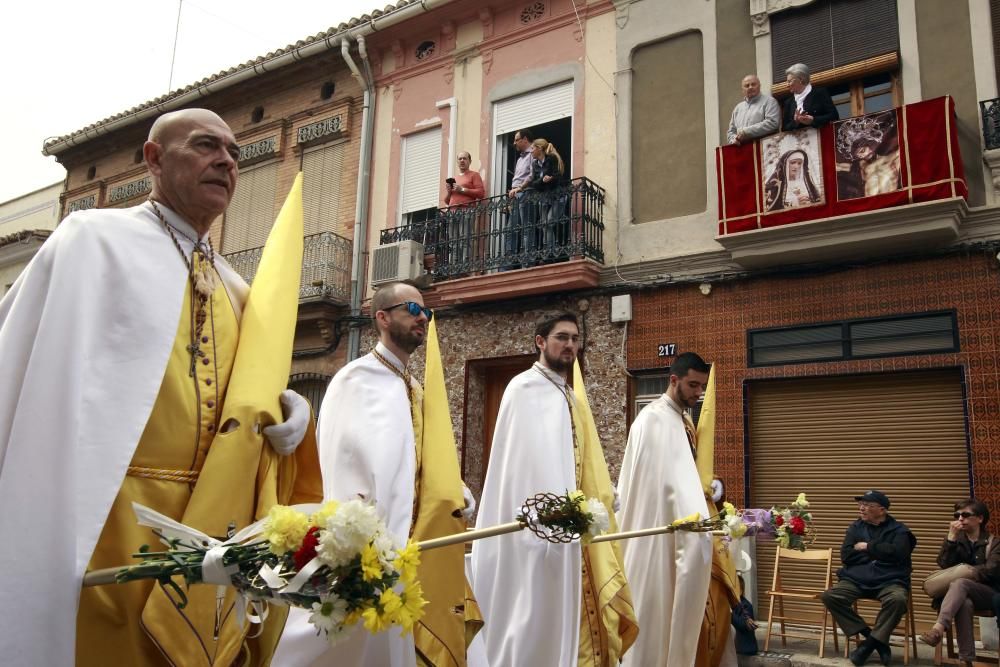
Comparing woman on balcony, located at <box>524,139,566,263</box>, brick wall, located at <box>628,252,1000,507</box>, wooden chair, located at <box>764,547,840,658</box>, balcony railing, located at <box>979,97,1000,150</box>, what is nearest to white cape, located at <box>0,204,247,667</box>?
wooden chair, located at <box>764,547,840,658</box>

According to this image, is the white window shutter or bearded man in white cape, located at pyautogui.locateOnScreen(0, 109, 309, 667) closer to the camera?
bearded man in white cape, located at pyautogui.locateOnScreen(0, 109, 309, 667)

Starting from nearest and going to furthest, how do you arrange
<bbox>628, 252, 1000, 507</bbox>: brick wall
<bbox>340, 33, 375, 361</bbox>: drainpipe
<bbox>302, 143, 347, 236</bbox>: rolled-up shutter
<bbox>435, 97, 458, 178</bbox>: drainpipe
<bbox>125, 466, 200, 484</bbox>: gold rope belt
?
<bbox>125, 466, 200, 484</bbox>: gold rope belt, <bbox>628, 252, 1000, 507</bbox>: brick wall, <bbox>435, 97, 458, 178</bbox>: drainpipe, <bbox>340, 33, 375, 361</bbox>: drainpipe, <bbox>302, 143, 347, 236</bbox>: rolled-up shutter

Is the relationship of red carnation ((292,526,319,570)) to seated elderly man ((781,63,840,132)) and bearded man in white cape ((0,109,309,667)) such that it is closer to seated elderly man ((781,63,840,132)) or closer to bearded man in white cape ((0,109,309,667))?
bearded man in white cape ((0,109,309,667))

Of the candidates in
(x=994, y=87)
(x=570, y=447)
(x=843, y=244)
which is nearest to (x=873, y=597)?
(x=843, y=244)

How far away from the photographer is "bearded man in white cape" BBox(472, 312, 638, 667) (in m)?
4.72

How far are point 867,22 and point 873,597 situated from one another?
6771 millimetres

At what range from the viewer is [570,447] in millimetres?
5125

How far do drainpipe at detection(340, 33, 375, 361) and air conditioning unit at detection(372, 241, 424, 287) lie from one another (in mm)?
910

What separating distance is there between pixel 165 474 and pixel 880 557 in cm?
767

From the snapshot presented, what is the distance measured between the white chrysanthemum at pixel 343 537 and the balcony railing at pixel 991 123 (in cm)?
968

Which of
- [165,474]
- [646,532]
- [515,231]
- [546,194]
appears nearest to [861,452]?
[546,194]

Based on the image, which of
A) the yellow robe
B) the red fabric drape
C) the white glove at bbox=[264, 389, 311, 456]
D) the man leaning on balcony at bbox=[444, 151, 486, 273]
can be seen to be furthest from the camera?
the man leaning on balcony at bbox=[444, 151, 486, 273]

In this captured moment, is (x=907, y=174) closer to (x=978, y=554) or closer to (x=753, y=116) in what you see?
(x=753, y=116)

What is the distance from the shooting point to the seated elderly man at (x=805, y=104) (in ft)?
33.4
